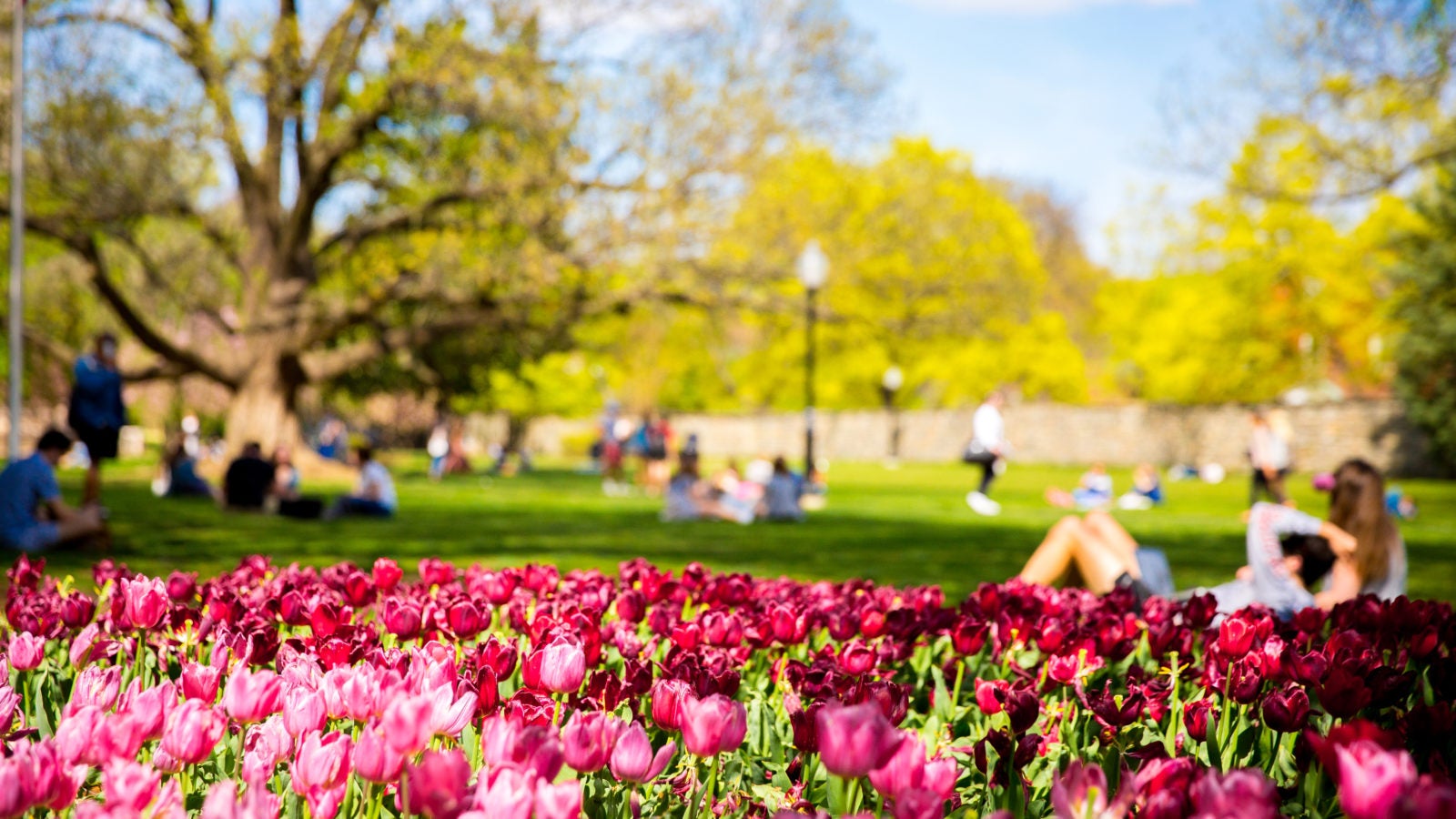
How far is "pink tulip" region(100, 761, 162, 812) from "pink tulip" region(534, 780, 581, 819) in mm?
532

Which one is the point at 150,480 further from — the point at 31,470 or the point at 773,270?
the point at 31,470

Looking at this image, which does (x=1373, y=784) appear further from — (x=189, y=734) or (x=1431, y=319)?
(x=1431, y=319)

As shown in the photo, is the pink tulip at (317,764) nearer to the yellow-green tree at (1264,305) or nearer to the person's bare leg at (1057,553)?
the person's bare leg at (1057,553)

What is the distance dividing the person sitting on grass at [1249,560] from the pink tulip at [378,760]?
4325 millimetres

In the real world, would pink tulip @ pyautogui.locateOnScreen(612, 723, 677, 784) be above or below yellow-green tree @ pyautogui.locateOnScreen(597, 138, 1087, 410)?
below

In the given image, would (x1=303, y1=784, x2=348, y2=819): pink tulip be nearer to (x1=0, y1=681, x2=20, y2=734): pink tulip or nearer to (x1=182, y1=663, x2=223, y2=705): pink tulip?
(x1=182, y1=663, x2=223, y2=705): pink tulip

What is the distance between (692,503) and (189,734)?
45.0ft

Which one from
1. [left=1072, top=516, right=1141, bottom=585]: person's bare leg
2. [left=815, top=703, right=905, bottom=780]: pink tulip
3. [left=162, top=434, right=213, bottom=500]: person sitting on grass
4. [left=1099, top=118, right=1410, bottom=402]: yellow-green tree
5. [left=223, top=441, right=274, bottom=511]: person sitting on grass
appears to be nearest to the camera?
[left=815, top=703, right=905, bottom=780]: pink tulip

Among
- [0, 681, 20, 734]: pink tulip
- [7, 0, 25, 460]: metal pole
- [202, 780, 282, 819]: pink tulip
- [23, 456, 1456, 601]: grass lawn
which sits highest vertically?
[7, 0, 25, 460]: metal pole

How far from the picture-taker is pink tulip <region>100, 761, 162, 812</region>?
5.47 ft

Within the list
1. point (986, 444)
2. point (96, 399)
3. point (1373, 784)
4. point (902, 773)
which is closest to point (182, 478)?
point (96, 399)

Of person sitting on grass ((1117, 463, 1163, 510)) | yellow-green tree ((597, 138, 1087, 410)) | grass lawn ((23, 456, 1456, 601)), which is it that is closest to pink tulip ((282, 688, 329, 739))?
grass lawn ((23, 456, 1456, 601))

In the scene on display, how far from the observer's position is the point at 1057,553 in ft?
21.2

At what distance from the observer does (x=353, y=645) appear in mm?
2902
